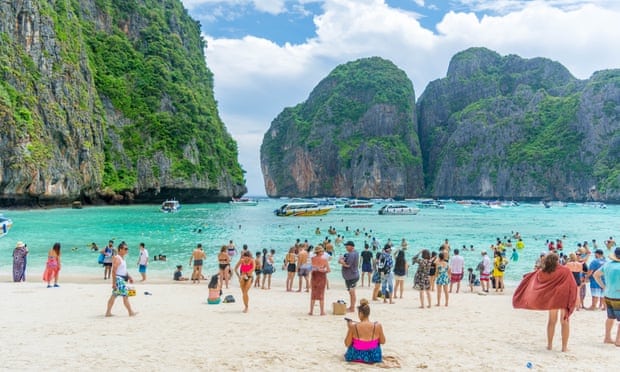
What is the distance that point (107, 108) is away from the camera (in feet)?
276

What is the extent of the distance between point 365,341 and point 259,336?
2678mm

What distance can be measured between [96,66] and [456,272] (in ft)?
283

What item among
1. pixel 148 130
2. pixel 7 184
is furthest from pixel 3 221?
pixel 148 130

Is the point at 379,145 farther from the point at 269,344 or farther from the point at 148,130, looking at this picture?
the point at 269,344

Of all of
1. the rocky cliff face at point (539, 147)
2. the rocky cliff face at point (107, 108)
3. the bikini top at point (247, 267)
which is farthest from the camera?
the rocky cliff face at point (539, 147)

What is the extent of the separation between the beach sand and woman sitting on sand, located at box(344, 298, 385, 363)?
0.20 meters

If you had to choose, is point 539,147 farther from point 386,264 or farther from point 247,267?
point 247,267

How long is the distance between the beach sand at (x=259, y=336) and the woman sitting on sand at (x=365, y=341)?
0.20 meters

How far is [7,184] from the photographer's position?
50.5 m

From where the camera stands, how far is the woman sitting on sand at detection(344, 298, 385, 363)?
774cm

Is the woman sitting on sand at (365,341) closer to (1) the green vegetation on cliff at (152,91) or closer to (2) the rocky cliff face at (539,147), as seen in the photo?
(1) the green vegetation on cliff at (152,91)

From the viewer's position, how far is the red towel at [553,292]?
26.4 ft

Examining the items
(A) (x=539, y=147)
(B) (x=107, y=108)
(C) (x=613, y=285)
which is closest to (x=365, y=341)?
(C) (x=613, y=285)

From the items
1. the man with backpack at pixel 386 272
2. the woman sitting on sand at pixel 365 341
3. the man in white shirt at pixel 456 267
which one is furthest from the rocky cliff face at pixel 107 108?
the woman sitting on sand at pixel 365 341
